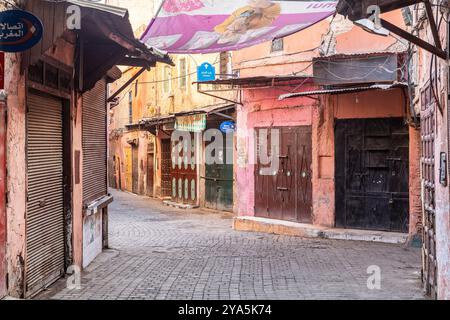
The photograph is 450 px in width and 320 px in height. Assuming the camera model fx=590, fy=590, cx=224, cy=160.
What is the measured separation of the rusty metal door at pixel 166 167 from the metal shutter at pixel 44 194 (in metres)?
17.0

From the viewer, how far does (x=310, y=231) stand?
14.4 m

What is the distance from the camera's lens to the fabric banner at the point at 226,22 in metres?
8.59

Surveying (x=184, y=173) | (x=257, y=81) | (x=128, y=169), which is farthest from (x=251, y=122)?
(x=128, y=169)

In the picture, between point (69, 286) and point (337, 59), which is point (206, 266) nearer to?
point (69, 286)

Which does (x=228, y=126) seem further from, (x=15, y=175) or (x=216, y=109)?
(x=15, y=175)

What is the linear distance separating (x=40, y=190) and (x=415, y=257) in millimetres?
7289

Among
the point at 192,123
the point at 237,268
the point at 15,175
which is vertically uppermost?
the point at 192,123

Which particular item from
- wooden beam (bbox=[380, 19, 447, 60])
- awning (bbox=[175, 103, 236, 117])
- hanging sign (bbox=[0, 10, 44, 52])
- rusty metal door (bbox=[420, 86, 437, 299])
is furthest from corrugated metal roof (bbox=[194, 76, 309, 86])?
hanging sign (bbox=[0, 10, 44, 52])

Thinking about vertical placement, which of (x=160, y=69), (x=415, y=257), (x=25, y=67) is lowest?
(x=415, y=257)

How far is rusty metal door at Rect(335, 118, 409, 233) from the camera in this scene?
13.9 metres

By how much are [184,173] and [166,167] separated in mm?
2426

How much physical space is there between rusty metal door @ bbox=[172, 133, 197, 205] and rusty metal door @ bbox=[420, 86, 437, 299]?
50.0ft

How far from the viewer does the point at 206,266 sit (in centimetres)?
1038

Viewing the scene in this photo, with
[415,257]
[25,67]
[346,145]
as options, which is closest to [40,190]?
[25,67]
